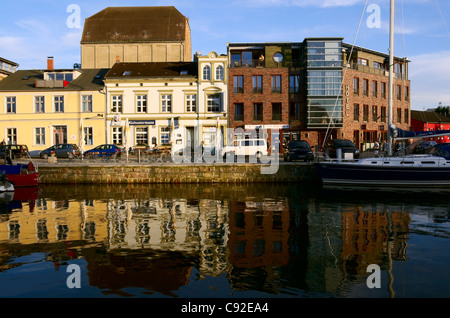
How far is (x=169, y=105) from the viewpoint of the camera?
42.1 metres

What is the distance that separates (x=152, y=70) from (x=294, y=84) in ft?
51.2

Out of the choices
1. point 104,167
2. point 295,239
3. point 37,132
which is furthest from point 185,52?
point 295,239

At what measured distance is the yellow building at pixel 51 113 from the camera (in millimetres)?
42094

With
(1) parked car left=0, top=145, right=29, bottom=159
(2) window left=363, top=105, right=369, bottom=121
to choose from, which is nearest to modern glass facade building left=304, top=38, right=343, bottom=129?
(2) window left=363, top=105, right=369, bottom=121

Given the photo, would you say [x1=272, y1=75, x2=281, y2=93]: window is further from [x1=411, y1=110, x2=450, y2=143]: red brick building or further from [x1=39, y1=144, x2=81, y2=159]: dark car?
[x1=411, y1=110, x2=450, y2=143]: red brick building

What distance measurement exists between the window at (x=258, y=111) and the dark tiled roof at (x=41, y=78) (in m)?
16.6

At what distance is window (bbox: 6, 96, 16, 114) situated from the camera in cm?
4297

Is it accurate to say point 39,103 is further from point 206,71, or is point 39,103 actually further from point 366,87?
point 366,87

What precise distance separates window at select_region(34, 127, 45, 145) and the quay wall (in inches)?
682

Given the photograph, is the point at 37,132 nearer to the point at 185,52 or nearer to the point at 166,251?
the point at 185,52

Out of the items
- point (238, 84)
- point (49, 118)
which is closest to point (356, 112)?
point (238, 84)

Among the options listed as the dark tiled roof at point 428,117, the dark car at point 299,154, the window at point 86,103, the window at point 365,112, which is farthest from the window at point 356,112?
the window at point 86,103

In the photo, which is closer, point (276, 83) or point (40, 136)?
point (40, 136)
